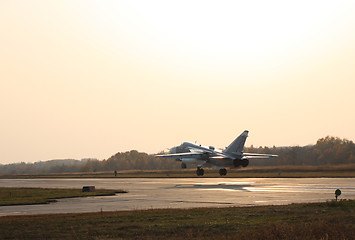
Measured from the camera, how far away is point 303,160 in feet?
302

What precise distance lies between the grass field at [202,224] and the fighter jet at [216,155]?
42.2 meters

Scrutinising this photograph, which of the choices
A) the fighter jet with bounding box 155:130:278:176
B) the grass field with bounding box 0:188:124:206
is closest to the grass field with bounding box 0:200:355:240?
the grass field with bounding box 0:188:124:206

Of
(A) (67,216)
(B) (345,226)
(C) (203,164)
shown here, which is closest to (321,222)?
(B) (345,226)

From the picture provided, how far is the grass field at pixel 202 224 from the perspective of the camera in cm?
1767

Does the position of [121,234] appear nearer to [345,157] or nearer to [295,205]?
[295,205]

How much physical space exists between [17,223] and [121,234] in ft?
19.0

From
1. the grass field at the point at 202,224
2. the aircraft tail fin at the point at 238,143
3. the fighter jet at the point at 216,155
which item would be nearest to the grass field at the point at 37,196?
the grass field at the point at 202,224

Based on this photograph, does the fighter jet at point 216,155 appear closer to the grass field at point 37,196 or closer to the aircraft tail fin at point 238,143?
the aircraft tail fin at point 238,143

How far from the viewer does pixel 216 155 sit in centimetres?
7250

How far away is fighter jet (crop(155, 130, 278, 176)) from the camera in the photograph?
69.4 metres

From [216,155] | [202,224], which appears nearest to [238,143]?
[216,155]

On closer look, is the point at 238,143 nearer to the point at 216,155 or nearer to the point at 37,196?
the point at 216,155

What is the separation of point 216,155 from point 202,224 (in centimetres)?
5189

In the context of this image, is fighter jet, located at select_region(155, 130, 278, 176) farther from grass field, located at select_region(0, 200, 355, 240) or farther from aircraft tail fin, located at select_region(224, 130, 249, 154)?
grass field, located at select_region(0, 200, 355, 240)
